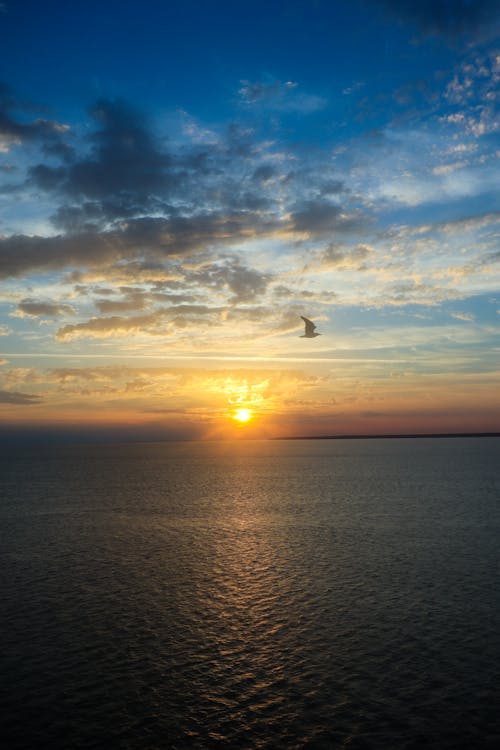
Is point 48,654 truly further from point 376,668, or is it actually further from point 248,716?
point 376,668

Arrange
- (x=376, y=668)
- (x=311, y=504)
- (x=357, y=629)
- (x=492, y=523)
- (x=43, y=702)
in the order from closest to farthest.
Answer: (x=43, y=702)
(x=376, y=668)
(x=357, y=629)
(x=492, y=523)
(x=311, y=504)

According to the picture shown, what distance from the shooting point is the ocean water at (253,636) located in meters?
23.9

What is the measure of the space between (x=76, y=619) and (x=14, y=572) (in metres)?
16.6

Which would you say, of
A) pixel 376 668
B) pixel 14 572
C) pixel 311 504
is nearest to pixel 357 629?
pixel 376 668

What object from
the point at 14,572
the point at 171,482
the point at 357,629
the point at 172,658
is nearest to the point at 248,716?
the point at 172,658

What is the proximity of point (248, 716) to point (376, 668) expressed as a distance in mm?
8491

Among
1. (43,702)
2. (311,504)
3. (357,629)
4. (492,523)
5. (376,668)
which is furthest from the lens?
(311,504)

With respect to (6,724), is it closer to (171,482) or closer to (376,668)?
(376,668)

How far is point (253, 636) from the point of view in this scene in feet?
114

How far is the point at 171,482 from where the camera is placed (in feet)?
525

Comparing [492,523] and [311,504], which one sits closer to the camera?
[492,523]

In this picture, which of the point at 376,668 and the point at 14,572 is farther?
the point at 14,572

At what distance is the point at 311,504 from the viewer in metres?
101

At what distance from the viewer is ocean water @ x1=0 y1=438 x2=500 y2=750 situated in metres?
23.9
